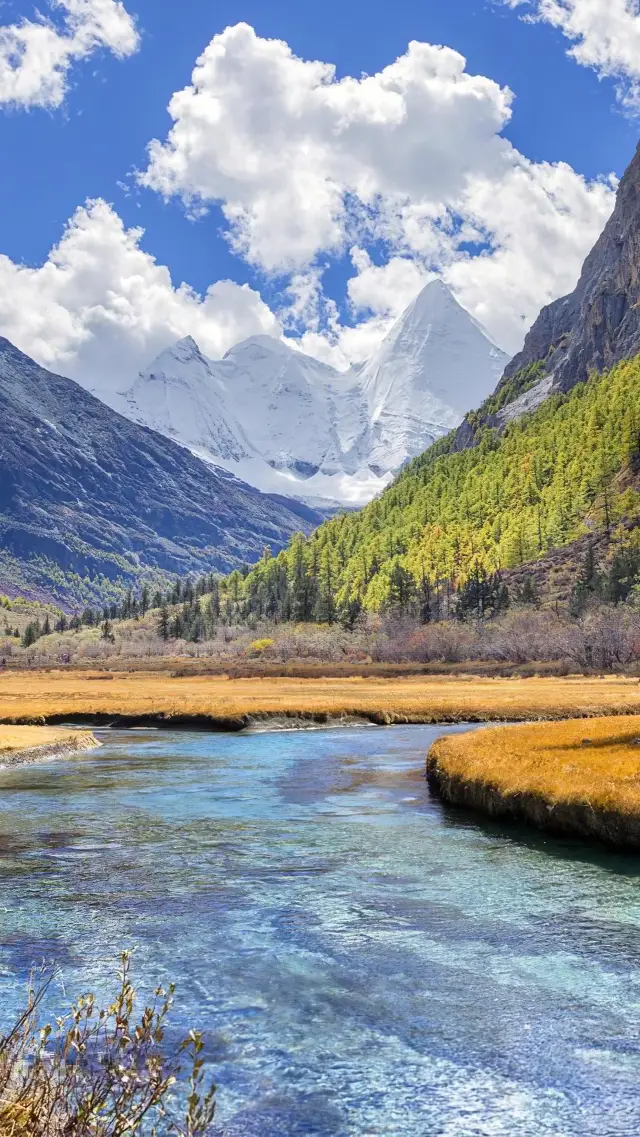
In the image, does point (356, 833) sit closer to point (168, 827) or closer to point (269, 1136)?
point (168, 827)

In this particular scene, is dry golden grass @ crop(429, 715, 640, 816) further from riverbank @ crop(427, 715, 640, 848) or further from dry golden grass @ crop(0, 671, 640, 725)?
dry golden grass @ crop(0, 671, 640, 725)

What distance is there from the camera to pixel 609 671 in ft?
399

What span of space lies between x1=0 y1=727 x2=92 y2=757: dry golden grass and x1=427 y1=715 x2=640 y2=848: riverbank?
73.1ft

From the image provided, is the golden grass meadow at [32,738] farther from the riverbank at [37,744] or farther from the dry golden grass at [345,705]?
the dry golden grass at [345,705]

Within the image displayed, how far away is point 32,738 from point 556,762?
3182 centimetres

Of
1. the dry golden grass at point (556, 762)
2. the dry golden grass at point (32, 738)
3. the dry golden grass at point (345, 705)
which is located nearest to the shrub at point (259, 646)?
the dry golden grass at point (345, 705)

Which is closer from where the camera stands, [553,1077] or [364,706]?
[553,1077]

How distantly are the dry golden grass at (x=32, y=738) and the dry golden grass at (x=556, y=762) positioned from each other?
877 inches

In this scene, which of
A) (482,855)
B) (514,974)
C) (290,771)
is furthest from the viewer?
(290,771)

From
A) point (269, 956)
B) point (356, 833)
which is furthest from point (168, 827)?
point (269, 956)

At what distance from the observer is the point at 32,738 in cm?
5062

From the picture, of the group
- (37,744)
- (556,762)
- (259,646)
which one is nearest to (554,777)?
(556,762)

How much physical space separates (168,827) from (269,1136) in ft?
59.0

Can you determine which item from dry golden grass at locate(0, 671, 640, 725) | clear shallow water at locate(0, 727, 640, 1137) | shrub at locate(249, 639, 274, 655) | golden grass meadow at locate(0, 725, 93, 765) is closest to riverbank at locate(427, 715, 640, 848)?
clear shallow water at locate(0, 727, 640, 1137)
